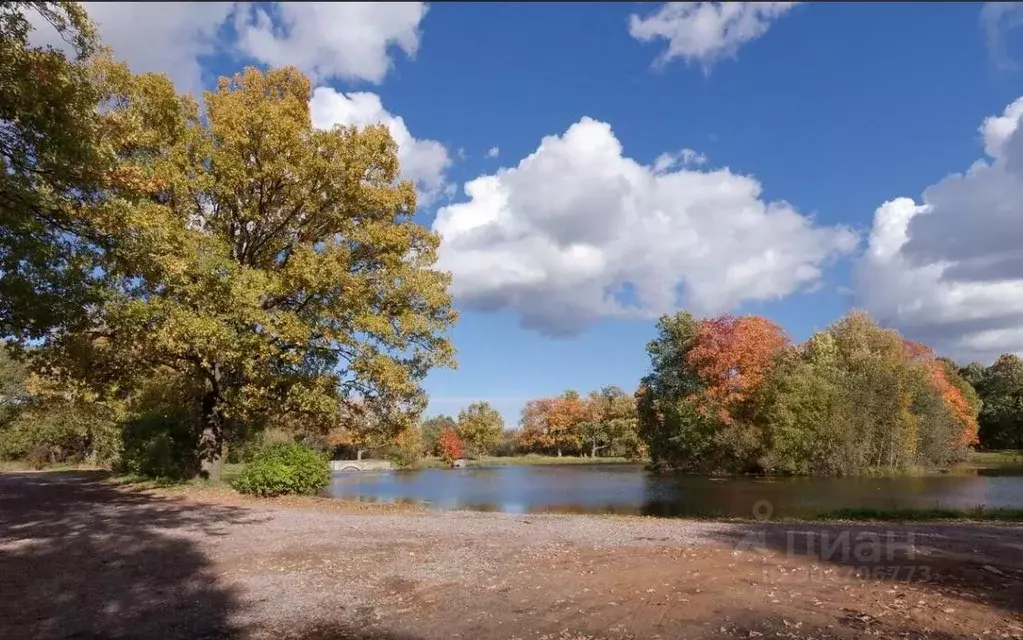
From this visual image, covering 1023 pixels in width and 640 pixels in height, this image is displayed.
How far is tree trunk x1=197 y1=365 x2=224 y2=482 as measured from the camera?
19.5 metres

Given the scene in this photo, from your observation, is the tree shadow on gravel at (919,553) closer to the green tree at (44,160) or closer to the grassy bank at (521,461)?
the green tree at (44,160)

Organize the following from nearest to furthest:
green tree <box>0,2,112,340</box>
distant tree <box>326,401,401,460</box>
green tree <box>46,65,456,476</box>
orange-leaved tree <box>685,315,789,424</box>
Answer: green tree <box>0,2,112,340</box>
green tree <box>46,65,456,476</box>
distant tree <box>326,401,401,460</box>
orange-leaved tree <box>685,315,789,424</box>

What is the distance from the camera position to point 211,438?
19.9m

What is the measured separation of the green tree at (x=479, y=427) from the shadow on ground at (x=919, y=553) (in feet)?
241

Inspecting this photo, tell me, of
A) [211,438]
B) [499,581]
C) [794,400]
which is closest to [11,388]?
[211,438]

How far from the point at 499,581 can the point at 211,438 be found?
49.7 feet

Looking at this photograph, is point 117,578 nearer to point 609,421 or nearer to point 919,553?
point 919,553

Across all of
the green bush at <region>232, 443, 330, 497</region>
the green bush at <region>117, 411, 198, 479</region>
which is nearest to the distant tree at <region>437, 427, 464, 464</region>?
the green bush at <region>117, 411, 198, 479</region>

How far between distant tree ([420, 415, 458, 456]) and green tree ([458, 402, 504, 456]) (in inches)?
101

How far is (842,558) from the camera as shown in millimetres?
8508

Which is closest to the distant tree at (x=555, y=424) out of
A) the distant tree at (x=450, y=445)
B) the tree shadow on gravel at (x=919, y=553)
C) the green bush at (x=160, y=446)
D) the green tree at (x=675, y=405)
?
the distant tree at (x=450, y=445)

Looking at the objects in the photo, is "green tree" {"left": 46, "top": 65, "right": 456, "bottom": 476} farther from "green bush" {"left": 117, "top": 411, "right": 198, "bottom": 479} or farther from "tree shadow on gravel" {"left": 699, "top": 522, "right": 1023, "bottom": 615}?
"tree shadow on gravel" {"left": 699, "top": 522, "right": 1023, "bottom": 615}

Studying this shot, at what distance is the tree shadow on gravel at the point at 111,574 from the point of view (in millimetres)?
5992

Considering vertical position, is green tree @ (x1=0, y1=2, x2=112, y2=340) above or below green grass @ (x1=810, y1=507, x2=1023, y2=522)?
above
